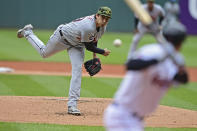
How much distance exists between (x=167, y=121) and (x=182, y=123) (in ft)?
0.84

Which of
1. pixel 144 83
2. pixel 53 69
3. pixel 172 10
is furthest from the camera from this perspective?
pixel 53 69

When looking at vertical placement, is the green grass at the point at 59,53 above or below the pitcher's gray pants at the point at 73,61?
above

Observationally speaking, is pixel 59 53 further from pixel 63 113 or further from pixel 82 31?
pixel 82 31

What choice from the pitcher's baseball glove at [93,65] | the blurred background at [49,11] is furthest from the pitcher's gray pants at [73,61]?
the blurred background at [49,11]

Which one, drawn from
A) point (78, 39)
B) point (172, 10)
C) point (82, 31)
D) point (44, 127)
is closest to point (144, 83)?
point (172, 10)

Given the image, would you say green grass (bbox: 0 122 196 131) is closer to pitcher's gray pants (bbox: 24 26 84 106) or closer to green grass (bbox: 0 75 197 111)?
pitcher's gray pants (bbox: 24 26 84 106)

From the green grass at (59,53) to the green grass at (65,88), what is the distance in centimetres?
473

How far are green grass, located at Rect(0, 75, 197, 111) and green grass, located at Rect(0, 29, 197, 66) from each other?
15.5 feet

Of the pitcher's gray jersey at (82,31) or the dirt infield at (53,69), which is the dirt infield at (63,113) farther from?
the dirt infield at (53,69)

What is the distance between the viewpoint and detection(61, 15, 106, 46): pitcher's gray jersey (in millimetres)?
7902

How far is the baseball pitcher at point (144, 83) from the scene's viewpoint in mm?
4137

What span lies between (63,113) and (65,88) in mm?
3189

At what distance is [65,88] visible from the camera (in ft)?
38.2

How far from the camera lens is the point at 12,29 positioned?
84.9 feet
